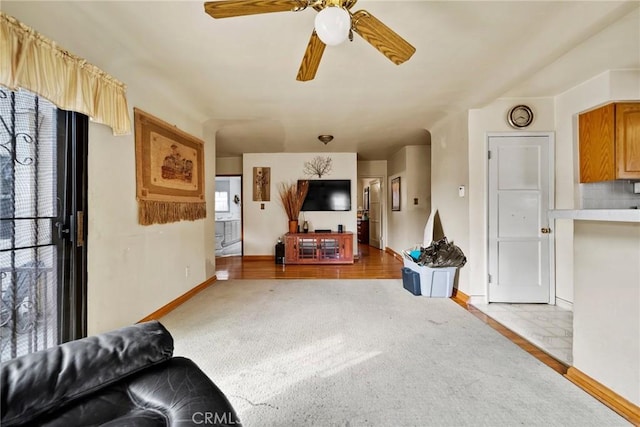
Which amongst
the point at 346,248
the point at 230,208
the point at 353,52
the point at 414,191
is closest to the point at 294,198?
the point at 346,248

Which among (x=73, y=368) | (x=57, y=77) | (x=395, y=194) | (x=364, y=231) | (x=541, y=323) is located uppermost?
(x=57, y=77)

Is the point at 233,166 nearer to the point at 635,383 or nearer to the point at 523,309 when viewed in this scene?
the point at 523,309

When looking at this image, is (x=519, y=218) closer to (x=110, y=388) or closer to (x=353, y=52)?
(x=353, y=52)

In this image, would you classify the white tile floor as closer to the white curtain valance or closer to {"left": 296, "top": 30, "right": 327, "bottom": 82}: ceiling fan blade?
{"left": 296, "top": 30, "right": 327, "bottom": 82}: ceiling fan blade

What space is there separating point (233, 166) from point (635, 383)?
20.9 feet

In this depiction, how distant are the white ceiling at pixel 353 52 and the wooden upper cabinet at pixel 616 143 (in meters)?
0.39

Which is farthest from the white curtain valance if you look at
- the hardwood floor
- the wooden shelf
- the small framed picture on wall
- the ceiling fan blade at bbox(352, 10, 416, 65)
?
the wooden shelf

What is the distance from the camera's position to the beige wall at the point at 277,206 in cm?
574

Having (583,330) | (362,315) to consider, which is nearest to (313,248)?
(362,315)

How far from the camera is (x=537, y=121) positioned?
305 centimetres

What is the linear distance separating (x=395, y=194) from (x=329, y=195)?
5.10ft

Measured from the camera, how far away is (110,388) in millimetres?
816

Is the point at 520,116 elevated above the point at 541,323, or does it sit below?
above

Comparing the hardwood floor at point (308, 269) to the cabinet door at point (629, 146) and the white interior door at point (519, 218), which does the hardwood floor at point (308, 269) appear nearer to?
the white interior door at point (519, 218)
